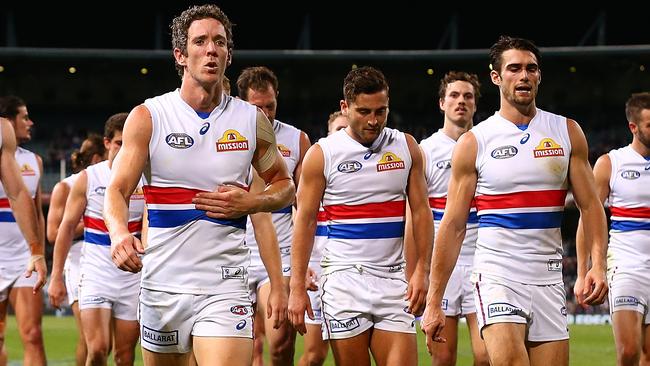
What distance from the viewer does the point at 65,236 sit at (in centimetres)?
1012

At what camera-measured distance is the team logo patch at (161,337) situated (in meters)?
5.77

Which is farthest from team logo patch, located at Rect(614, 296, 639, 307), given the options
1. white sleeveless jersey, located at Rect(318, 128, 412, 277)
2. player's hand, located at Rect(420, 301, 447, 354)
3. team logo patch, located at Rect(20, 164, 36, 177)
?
team logo patch, located at Rect(20, 164, 36, 177)

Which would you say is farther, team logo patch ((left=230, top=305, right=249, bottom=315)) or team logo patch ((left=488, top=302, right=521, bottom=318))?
team logo patch ((left=488, top=302, right=521, bottom=318))

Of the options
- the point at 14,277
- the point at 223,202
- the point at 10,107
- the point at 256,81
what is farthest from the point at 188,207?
the point at 10,107

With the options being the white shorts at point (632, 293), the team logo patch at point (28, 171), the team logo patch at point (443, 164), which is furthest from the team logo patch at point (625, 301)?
the team logo patch at point (28, 171)

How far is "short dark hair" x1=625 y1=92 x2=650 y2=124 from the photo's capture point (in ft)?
32.2

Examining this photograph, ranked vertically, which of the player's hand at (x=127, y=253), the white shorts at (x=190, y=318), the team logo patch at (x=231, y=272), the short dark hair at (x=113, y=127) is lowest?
the white shorts at (x=190, y=318)

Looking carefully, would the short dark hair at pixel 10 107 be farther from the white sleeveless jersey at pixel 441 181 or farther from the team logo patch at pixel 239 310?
the team logo patch at pixel 239 310

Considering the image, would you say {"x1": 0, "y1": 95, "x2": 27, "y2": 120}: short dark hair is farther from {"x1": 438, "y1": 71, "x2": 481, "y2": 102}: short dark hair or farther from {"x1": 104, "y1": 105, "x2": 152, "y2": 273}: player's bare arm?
{"x1": 104, "y1": 105, "x2": 152, "y2": 273}: player's bare arm

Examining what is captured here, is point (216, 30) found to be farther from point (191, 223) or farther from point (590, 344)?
point (590, 344)

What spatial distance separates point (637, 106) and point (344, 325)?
3879 millimetres

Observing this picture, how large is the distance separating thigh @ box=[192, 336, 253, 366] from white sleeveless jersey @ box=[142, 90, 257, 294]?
273 millimetres

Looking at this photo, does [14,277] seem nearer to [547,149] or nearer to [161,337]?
[161,337]

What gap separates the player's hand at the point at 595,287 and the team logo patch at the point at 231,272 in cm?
206
